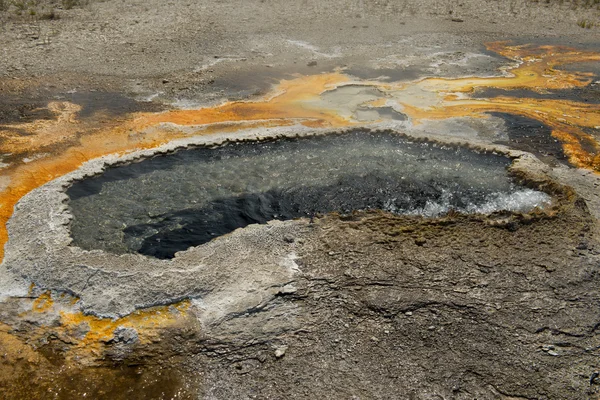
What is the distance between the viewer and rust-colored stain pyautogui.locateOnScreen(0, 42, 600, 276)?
7660 mm

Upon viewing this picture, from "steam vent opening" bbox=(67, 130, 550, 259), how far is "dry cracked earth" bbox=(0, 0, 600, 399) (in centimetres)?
4

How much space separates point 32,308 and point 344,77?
27.5 feet

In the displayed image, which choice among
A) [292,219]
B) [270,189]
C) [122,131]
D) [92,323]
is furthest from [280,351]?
[122,131]

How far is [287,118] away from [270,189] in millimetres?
2541

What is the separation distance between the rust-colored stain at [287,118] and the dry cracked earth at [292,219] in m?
0.05

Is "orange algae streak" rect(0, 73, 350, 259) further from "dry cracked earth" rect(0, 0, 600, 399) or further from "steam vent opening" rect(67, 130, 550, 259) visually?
"steam vent opening" rect(67, 130, 550, 259)

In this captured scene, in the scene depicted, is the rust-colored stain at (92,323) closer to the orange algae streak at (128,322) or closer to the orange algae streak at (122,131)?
the orange algae streak at (128,322)

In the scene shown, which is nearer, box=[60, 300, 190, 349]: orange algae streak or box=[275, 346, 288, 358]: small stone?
box=[275, 346, 288, 358]: small stone

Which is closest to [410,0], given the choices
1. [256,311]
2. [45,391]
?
[256,311]

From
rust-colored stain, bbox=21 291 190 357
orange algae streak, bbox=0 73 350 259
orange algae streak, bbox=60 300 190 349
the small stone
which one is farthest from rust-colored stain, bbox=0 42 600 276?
the small stone

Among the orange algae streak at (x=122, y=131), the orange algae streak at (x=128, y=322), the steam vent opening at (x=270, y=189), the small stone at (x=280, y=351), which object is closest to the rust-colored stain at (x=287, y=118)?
the orange algae streak at (x=122, y=131)

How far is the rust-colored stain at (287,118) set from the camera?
302 inches

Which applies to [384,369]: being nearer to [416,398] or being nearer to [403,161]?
[416,398]

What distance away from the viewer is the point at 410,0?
57.8 feet
